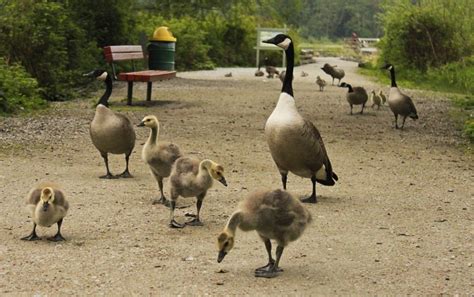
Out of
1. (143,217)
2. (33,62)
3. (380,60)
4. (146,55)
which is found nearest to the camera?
(143,217)

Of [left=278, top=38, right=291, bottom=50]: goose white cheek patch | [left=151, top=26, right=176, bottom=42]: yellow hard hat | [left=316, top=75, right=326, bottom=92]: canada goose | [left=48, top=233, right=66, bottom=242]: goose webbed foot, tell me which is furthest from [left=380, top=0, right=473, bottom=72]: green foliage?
[left=48, top=233, right=66, bottom=242]: goose webbed foot

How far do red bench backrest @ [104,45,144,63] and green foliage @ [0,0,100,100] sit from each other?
1263 mm

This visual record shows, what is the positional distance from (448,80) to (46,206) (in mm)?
23426

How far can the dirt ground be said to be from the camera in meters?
6.14

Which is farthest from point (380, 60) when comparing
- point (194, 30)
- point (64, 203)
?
point (64, 203)

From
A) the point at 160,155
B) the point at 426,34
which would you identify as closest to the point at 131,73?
the point at 160,155

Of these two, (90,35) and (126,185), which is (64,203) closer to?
(126,185)

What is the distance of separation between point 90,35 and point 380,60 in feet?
49.7

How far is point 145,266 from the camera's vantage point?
6.46 meters

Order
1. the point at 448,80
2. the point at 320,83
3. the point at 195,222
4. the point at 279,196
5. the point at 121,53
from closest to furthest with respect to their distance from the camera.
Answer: the point at 279,196
the point at 195,222
the point at 121,53
the point at 320,83
the point at 448,80

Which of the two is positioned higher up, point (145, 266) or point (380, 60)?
point (145, 266)

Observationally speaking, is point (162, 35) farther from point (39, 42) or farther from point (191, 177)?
point (191, 177)

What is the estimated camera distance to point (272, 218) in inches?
239

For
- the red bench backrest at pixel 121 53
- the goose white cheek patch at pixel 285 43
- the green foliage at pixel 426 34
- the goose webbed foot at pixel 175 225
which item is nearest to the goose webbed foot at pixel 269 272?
the goose webbed foot at pixel 175 225
